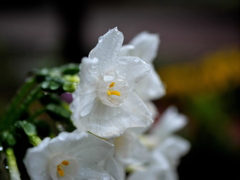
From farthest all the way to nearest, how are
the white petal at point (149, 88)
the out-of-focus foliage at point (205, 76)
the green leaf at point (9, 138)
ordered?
the out-of-focus foliage at point (205, 76)
the white petal at point (149, 88)
the green leaf at point (9, 138)

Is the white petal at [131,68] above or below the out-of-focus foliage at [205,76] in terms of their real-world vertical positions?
above

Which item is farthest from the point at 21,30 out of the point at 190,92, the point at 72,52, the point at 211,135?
the point at 211,135

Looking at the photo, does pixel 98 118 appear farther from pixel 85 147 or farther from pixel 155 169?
pixel 155 169

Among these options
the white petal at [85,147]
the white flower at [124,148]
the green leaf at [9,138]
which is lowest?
the white flower at [124,148]

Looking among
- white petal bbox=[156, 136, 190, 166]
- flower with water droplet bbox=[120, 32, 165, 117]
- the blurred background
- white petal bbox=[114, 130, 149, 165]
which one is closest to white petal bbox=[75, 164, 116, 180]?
white petal bbox=[114, 130, 149, 165]

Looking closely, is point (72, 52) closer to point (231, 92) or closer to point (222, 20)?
point (231, 92)

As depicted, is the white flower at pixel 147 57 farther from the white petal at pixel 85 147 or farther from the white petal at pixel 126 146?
the white petal at pixel 85 147

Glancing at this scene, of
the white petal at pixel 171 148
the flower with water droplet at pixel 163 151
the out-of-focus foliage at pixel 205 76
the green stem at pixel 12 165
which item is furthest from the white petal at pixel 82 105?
the out-of-focus foliage at pixel 205 76
